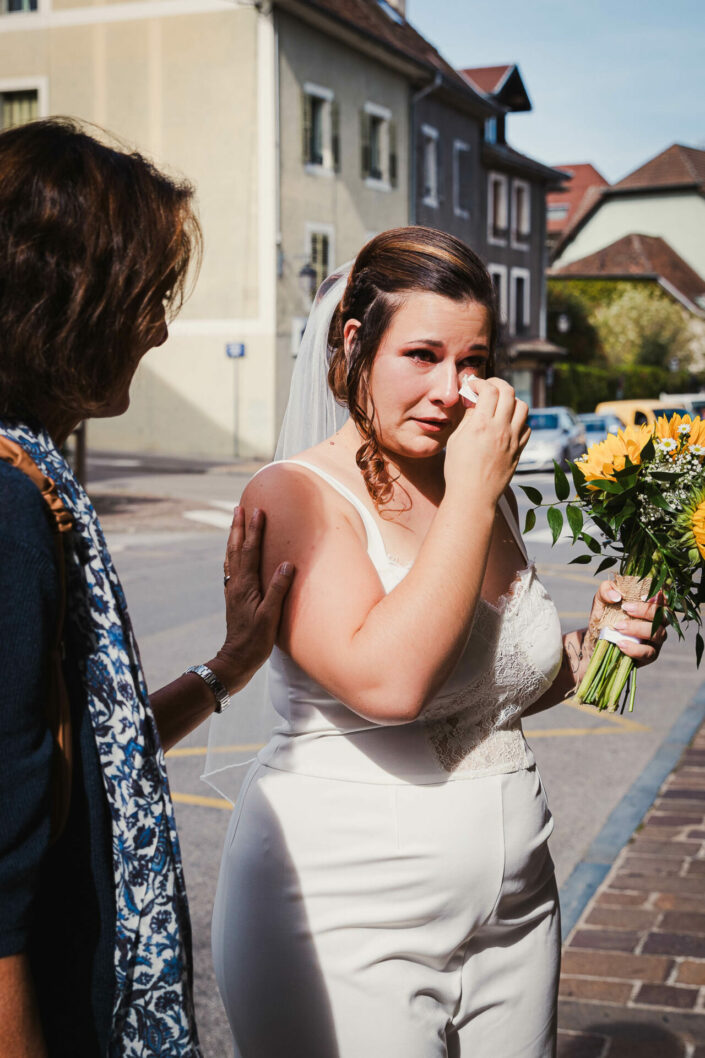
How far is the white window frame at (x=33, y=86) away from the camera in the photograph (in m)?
28.3

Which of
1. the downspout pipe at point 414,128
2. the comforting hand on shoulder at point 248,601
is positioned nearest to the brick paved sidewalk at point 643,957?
the comforting hand on shoulder at point 248,601

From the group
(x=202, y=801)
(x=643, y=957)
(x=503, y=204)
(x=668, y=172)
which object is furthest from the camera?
(x=668, y=172)

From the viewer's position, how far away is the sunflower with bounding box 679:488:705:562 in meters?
2.19

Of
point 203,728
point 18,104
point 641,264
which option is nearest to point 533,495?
point 203,728

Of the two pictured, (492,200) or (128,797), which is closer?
(128,797)

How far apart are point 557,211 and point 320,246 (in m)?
45.6

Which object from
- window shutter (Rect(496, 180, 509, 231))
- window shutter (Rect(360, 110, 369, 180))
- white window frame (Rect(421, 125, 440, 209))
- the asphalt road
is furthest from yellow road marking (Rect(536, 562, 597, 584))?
window shutter (Rect(496, 180, 509, 231))

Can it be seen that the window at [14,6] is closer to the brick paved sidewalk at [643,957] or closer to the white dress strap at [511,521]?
the brick paved sidewalk at [643,957]

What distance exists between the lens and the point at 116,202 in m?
1.42

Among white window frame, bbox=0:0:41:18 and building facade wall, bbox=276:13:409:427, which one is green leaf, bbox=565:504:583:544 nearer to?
building facade wall, bbox=276:13:409:427

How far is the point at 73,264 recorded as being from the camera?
1387 millimetres

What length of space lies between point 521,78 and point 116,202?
42.2 m

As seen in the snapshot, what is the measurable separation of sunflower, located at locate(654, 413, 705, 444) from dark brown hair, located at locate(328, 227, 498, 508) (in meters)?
0.39

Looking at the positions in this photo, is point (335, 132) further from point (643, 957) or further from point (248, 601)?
point (248, 601)
